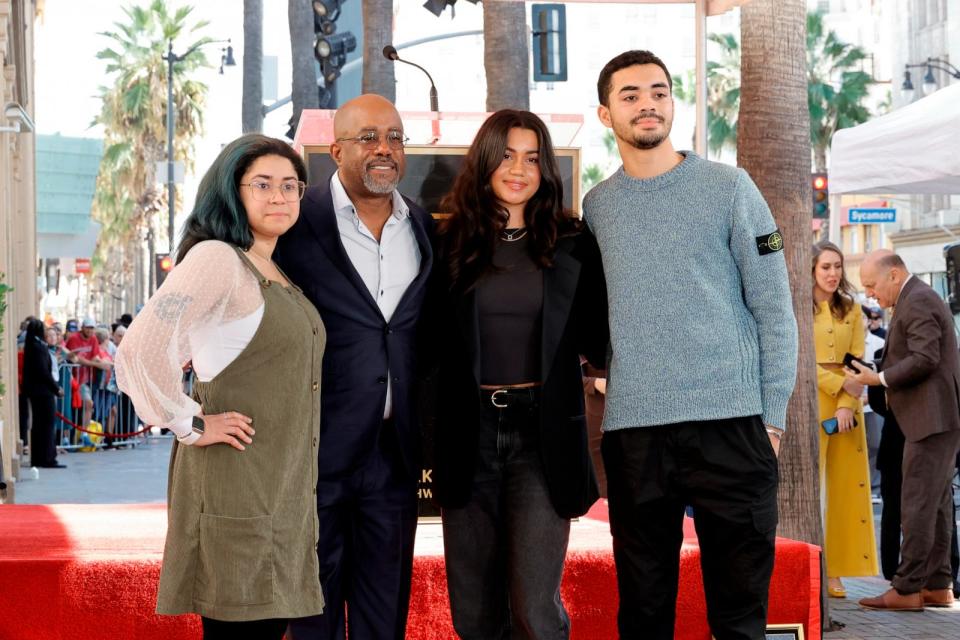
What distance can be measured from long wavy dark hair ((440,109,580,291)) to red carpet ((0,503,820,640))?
5.39ft

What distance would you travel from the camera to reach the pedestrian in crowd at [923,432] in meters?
7.97

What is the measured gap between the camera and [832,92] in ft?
150

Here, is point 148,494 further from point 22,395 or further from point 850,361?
point 850,361

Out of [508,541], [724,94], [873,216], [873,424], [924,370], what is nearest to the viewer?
[508,541]

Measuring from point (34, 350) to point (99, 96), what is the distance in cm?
3571

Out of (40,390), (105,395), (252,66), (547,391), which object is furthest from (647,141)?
(252,66)

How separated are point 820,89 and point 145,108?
77.5ft

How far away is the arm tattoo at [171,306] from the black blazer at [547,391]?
863 mm

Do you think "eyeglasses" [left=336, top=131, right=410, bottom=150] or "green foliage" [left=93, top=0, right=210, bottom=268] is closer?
"eyeglasses" [left=336, top=131, right=410, bottom=150]

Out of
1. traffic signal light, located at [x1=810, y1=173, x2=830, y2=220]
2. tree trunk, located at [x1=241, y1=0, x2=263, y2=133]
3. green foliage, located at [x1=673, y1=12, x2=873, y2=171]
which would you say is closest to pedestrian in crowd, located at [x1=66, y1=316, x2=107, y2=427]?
tree trunk, located at [x1=241, y1=0, x2=263, y2=133]

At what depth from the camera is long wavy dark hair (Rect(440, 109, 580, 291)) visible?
416 cm

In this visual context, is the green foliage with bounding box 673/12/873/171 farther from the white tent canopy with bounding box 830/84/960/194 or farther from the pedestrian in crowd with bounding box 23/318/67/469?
the white tent canopy with bounding box 830/84/960/194

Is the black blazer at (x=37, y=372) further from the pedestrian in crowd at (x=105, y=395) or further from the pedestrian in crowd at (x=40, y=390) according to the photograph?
the pedestrian in crowd at (x=105, y=395)

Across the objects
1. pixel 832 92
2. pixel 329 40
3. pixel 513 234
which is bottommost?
pixel 513 234
